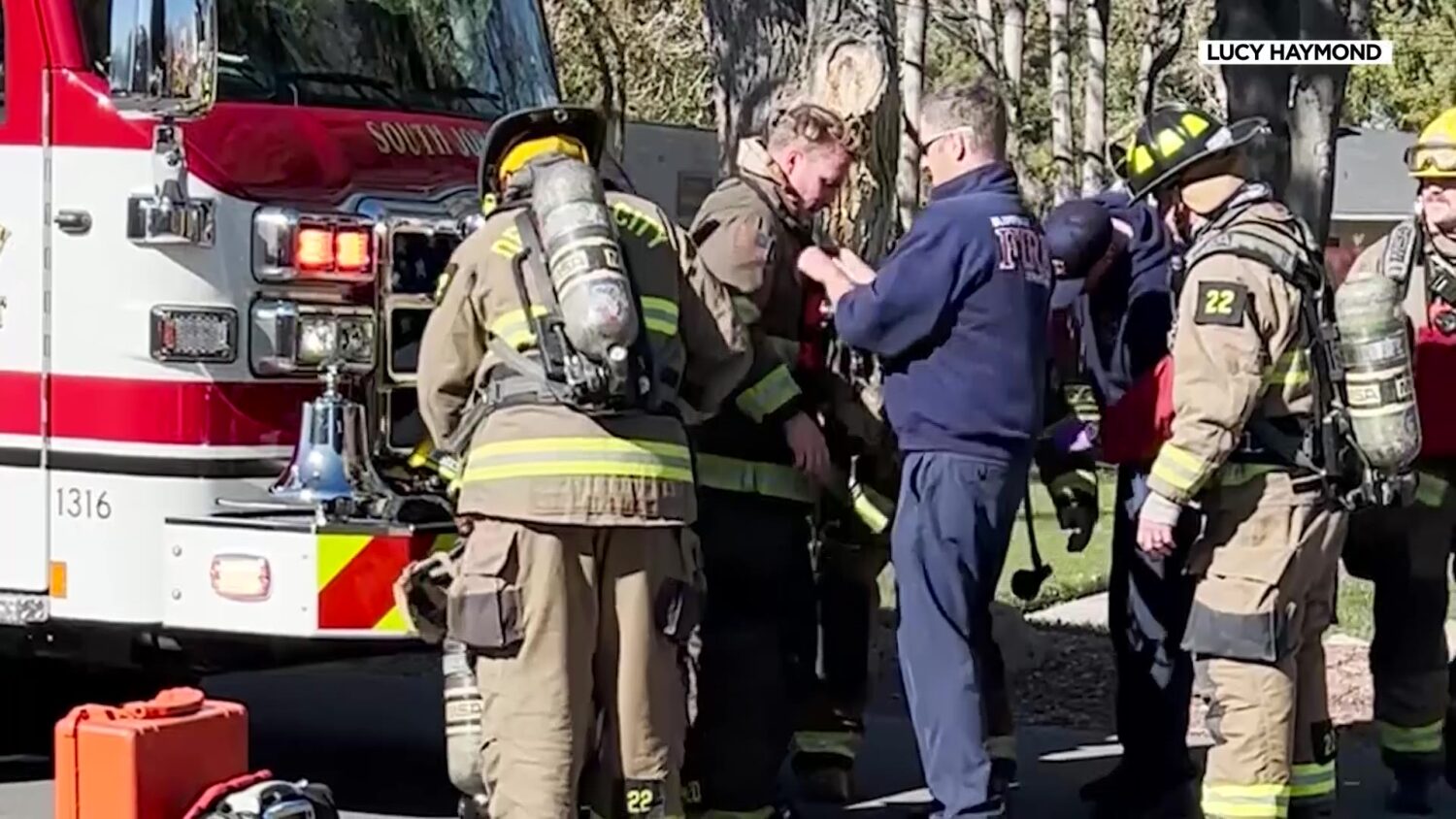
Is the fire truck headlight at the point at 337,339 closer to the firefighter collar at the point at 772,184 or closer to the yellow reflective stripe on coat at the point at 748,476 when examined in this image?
the yellow reflective stripe on coat at the point at 748,476

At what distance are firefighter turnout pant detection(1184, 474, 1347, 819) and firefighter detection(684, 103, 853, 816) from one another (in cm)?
108

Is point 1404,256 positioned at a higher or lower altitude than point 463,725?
higher

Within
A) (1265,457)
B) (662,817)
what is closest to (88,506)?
(662,817)

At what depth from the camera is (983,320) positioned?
6105 mm

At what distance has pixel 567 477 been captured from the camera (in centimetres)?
543

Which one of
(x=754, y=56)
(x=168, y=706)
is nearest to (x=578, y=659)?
(x=168, y=706)

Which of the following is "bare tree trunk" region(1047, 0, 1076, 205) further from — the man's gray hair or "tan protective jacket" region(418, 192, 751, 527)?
"tan protective jacket" region(418, 192, 751, 527)

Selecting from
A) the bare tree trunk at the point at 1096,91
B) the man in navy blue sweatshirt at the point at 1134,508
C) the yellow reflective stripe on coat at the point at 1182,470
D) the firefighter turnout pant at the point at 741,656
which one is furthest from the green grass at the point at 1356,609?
the bare tree trunk at the point at 1096,91

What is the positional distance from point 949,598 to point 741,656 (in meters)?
0.61

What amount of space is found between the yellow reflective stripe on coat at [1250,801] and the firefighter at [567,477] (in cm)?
146

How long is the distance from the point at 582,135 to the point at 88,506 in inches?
70.7

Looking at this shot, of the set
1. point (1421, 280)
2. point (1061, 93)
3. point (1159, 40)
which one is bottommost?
point (1421, 280)

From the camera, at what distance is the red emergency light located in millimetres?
6410

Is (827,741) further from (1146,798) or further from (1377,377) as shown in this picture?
(1377,377)
